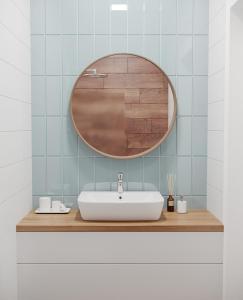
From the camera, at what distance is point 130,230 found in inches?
113

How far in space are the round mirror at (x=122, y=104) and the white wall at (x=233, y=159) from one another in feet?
1.80

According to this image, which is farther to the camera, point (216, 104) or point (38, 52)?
point (38, 52)

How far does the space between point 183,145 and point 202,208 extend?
47cm

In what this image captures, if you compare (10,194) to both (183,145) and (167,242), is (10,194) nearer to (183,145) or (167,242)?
(167,242)

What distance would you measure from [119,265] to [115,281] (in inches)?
4.1

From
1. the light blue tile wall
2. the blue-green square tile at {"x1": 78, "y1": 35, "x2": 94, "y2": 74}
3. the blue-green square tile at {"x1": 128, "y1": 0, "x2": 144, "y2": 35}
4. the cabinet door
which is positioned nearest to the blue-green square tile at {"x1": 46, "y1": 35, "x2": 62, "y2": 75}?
the light blue tile wall

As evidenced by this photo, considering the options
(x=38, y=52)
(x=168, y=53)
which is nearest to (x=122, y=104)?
(x=168, y=53)

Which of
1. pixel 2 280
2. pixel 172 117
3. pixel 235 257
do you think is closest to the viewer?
pixel 2 280

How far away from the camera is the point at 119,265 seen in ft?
9.48

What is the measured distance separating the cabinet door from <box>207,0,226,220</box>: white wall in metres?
0.42

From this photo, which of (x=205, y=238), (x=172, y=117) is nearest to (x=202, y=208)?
(x=205, y=238)

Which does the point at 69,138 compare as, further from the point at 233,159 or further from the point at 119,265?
the point at 233,159

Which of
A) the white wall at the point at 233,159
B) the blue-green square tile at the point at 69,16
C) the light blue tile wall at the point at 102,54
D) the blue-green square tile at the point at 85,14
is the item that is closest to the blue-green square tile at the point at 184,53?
the light blue tile wall at the point at 102,54

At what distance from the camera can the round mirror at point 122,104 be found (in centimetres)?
324
